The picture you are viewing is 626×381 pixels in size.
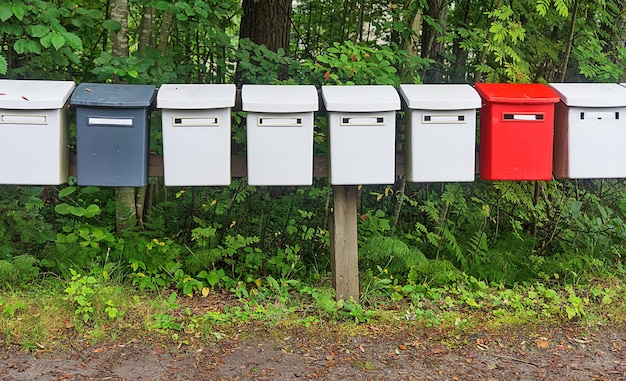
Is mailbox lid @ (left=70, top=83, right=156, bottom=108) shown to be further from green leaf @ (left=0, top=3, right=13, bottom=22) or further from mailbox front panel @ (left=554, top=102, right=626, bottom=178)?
mailbox front panel @ (left=554, top=102, right=626, bottom=178)

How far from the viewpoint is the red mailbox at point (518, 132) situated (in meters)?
3.61

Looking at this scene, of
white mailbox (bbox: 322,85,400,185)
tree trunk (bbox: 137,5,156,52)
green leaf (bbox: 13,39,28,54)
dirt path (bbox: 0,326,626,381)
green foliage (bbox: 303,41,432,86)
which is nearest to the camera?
dirt path (bbox: 0,326,626,381)

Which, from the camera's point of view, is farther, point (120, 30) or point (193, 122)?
point (120, 30)

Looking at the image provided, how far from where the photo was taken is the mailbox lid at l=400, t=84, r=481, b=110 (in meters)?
3.52

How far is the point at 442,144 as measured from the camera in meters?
3.59

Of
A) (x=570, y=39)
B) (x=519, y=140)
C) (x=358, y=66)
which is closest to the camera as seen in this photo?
(x=519, y=140)

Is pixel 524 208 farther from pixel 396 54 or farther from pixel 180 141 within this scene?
pixel 180 141

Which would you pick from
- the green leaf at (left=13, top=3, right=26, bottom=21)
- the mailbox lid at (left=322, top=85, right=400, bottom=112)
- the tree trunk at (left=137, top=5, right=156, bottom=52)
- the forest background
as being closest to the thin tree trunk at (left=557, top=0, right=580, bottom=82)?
the forest background

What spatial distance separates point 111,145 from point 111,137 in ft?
0.15

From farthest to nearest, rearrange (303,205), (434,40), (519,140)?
(434,40)
(303,205)
(519,140)

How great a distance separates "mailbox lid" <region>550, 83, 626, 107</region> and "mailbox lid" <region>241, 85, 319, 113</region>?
4.79 ft

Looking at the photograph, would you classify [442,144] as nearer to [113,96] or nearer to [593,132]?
[593,132]

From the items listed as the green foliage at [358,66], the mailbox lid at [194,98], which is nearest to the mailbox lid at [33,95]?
the mailbox lid at [194,98]

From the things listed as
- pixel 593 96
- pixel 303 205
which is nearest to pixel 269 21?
pixel 303 205
